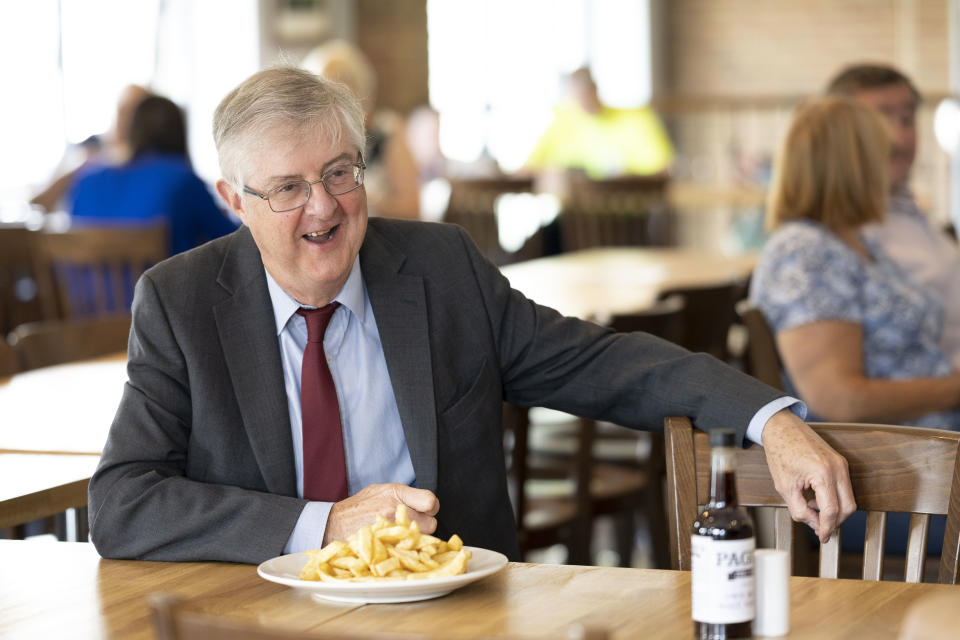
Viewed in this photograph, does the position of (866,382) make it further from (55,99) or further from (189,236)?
(55,99)

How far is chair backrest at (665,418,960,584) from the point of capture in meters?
1.57

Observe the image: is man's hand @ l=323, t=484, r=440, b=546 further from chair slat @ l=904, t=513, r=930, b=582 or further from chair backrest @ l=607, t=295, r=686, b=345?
chair backrest @ l=607, t=295, r=686, b=345

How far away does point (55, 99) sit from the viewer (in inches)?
295

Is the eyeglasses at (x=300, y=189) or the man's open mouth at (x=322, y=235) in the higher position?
the eyeglasses at (x=300, y=189)

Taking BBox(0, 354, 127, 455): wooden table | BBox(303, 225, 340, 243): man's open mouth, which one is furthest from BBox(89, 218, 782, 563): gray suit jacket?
BBox(0, 354, 127, 455): wooden table

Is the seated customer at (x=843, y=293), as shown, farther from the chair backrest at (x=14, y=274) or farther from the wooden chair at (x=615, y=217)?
the wooden chair at (x=615, y=217)

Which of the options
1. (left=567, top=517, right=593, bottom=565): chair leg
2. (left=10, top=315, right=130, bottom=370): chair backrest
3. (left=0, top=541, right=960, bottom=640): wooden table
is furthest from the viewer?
(left=10, top=315, right=130, bottom=370): chair backrest

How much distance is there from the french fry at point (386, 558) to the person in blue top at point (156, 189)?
10.6 ft

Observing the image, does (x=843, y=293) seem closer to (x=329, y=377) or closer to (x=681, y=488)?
(x=681, y=488)

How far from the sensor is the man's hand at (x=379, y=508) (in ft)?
4.74

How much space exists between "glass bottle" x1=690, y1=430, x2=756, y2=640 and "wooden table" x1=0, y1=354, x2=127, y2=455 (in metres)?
1.17

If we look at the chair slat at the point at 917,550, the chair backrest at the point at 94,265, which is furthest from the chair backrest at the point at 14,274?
the chair slat at the point at 917,550

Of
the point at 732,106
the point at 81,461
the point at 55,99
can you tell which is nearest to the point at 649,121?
the point at 732,106

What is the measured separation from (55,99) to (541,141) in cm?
295
